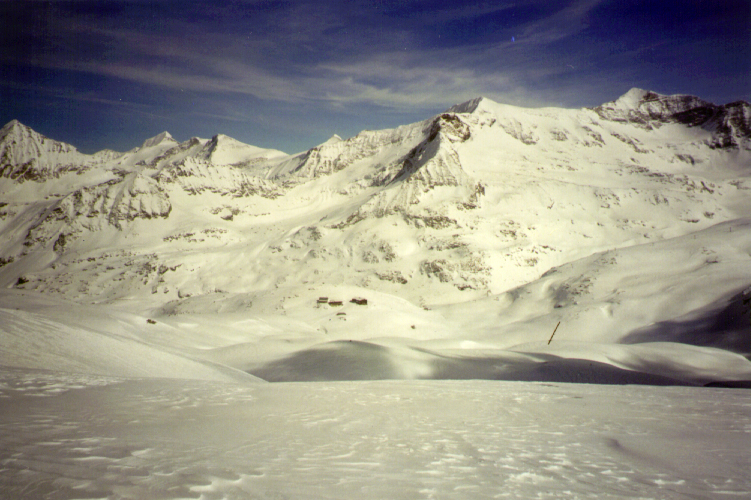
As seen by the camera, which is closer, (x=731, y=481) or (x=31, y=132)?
(x=731, y=481)

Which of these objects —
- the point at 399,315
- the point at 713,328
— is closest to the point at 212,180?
the point at 399,315

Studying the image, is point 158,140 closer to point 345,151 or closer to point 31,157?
point 31,157

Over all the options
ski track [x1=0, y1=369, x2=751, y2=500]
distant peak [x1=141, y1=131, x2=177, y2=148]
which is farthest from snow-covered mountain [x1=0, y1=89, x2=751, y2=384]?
distant peak [x1=141, y1=131, x2=177, y2=148]

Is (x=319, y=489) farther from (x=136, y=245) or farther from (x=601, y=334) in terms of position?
(x=136, y=245)

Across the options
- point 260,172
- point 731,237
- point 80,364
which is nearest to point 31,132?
point 260,172

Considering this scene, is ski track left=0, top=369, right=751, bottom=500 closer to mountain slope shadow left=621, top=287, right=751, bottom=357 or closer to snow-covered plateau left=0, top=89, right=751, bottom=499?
snow-covered plateau left=0, top=89, right=751, bottom=499

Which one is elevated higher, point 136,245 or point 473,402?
point 136,245

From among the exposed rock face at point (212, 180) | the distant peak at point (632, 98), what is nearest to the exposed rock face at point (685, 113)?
the distant peak at point (632, 98)

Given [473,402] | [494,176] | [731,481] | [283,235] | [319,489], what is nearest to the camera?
[319,489]
